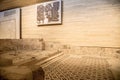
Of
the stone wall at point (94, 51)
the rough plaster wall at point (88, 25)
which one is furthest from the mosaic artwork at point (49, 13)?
the stone wall at point (94, 51)

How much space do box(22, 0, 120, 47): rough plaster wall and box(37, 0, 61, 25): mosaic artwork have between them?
0.56 ft

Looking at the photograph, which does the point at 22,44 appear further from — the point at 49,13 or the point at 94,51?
the point at 94,51

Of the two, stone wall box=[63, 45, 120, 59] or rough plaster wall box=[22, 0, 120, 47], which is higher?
rough plaster wall box=[22, 0, 120, 47]

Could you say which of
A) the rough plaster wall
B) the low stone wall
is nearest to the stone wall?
the rough plaster wall

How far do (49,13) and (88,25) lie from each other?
54.6 inches

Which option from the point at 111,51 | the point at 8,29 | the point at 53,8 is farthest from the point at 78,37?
the point at 8,29

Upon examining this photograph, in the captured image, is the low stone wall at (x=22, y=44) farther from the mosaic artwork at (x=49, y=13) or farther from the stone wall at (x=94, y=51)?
the stone wall at (x=94, y=51)

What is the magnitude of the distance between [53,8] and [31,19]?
1.06 metres

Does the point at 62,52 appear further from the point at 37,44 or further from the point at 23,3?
the point at 23,3

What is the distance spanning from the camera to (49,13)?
11.7 ft

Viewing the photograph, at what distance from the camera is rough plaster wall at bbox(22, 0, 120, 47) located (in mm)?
2715

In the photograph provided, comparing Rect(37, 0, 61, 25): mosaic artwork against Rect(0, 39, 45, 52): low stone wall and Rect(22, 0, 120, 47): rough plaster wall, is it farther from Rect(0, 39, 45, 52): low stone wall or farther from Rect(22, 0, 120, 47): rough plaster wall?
Rect(0, 39, 45, 52): low stone wall

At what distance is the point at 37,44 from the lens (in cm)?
356

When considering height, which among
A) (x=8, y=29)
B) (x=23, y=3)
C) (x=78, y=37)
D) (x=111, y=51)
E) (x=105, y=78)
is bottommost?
(x=105, y=78)
